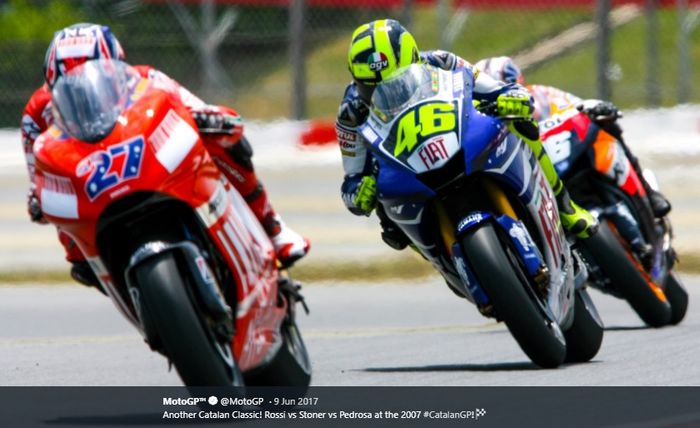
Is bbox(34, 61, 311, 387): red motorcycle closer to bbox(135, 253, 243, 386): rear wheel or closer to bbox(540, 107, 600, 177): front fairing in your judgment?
bbox(135, 253, 243, 386): rear wheel

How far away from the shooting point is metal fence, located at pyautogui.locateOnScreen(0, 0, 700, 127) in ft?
38.9

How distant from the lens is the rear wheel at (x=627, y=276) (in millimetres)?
8375

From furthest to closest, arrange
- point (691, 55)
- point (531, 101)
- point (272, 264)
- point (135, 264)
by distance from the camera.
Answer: point (691, 55), point (531, 101), point (272, 264), point (135, 264)

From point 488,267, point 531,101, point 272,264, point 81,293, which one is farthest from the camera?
point 81,293

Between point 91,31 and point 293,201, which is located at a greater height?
point 91,31

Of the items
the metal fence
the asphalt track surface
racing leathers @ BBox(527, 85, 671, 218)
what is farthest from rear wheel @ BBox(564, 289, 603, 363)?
the metal fence

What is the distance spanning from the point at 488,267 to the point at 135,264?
1.61 metres

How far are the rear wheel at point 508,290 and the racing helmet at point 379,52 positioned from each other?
826 millimetres

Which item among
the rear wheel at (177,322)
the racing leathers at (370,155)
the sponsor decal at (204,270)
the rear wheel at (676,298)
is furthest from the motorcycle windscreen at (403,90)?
the rear wheel at (676,298)

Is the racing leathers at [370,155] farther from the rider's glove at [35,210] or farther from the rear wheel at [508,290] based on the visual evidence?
the rider's glove at [35,210]

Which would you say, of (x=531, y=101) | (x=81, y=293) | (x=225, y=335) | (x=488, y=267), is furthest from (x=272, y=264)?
(x=81, y=293)

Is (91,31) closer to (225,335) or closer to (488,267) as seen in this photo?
(225,335)

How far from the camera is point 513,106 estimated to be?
6.98m

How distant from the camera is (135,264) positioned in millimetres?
5422
